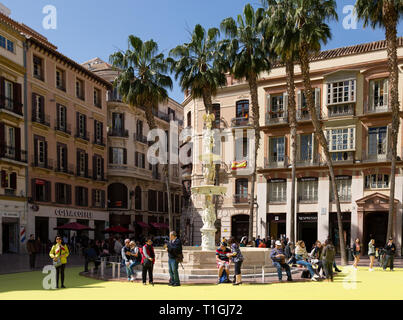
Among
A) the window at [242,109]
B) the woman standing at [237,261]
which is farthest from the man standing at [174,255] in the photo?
the window at [242,109]

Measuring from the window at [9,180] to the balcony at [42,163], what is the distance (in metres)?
2.34

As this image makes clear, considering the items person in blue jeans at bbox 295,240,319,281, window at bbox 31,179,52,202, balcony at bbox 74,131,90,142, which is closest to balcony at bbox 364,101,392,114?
person in blue jeans at bbox 295,240,319,281

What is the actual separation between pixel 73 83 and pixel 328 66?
2324cm

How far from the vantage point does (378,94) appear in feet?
113

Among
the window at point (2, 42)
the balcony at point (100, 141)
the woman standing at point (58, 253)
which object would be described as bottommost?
the woman standing at point (58, 253)

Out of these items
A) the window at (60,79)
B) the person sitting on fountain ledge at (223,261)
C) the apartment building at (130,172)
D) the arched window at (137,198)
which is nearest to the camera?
the person sitting on fountain ledge at (223,261)

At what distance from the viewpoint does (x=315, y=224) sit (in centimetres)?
3644

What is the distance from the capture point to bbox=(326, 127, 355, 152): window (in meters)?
34.8

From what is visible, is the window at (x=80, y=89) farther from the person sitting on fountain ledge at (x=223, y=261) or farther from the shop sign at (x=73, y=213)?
the person sitting on fountain ledge at (x=223, y=261)

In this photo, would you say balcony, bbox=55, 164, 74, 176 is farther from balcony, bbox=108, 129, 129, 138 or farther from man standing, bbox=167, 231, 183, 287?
man standing, bbox=167, 231, 183, 287

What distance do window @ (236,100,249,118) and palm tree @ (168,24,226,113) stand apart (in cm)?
901

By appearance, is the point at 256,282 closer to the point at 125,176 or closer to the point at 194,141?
the point at 194,141

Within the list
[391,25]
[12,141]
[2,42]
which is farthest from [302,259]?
[2,42]

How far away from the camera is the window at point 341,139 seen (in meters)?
34.8
